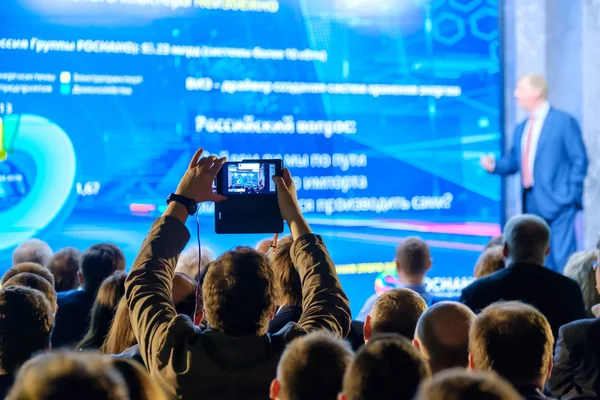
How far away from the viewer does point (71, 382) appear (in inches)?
39.0

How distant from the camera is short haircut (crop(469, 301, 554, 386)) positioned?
1.63 meters

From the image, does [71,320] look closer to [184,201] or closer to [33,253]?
[33,253]

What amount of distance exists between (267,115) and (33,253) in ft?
6.31

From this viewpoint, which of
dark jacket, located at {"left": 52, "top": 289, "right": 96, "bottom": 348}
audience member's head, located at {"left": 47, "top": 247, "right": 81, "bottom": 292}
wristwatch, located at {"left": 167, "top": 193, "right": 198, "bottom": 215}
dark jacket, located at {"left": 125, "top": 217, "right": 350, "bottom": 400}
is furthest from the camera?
audience member's head, located at {"left": 47, "top": 247, "right": 81, "bottom": 292}

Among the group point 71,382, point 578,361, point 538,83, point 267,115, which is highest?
point 538,83

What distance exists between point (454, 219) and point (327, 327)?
439cm

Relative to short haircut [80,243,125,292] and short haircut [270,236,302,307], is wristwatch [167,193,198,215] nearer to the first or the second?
short haircut [270,236,302,307]

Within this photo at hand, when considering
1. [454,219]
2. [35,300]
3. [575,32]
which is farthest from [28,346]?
[575,32]

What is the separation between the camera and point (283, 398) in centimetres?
130

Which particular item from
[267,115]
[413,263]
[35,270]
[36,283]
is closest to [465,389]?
[36,283]

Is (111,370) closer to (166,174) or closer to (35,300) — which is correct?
(35,300)

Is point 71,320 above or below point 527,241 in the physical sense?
below

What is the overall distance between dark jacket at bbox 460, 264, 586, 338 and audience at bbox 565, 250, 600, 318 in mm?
292

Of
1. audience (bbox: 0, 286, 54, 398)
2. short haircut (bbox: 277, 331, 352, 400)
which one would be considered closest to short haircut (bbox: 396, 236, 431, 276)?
audience (bbox: 0, 286, 54, 398)
